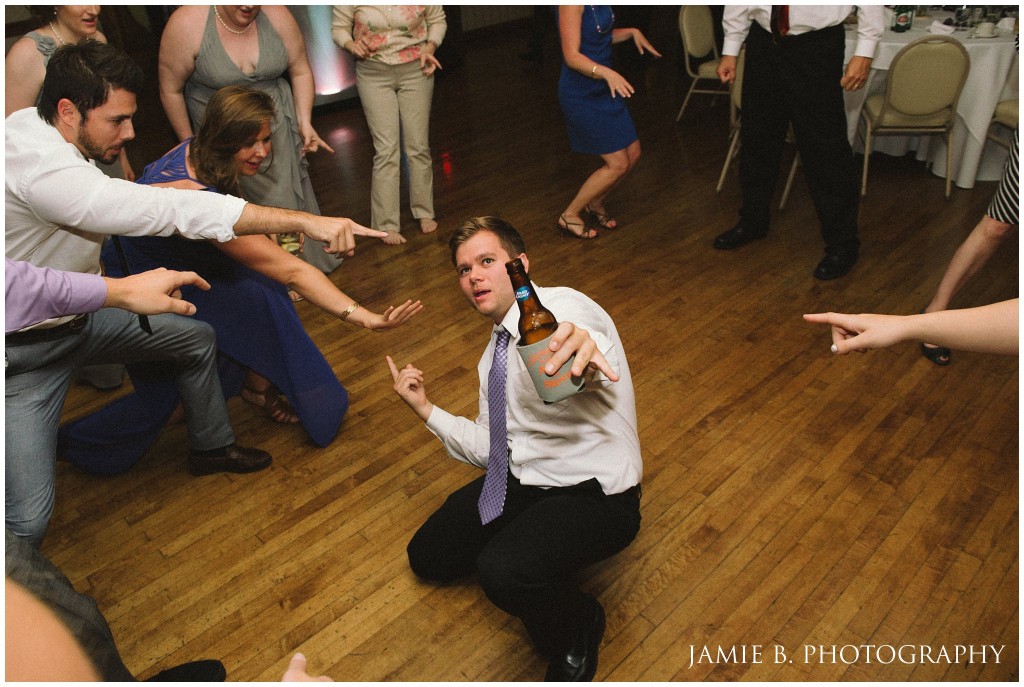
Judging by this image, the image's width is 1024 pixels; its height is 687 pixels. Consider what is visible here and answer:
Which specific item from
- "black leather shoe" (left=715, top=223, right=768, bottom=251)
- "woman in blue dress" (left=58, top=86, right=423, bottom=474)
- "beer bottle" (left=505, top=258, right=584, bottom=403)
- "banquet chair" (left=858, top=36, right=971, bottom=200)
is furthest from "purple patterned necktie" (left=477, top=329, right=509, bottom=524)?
"banquet chair" (left=858, top=36, right=971, bottom=200)

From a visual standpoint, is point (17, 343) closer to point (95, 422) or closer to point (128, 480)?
point (95, 422)

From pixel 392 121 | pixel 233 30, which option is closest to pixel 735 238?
pixel 392 121

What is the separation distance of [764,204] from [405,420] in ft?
7.43

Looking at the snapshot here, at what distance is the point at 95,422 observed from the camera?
2.81 meters

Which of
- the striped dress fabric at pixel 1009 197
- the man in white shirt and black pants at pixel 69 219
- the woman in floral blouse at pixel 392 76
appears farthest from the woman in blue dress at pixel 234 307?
the striped dress fabric at pixel 1009 197

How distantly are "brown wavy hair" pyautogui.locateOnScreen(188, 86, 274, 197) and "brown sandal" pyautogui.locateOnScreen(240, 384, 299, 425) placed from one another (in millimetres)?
873

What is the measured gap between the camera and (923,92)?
14.3ft

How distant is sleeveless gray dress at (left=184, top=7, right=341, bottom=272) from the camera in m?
3.45

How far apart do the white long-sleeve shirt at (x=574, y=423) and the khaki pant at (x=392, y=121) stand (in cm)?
254

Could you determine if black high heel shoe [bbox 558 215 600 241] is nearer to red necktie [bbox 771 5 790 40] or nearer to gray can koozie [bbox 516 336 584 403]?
red necktie [bbox 771 5 790 40]

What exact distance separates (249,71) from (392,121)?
3.07ft

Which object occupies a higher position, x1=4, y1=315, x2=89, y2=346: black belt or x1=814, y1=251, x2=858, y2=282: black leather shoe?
x1=4, y1=315, x2=89, y2=346: black belt

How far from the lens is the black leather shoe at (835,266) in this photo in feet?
12.7

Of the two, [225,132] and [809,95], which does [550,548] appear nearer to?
[225,132]
